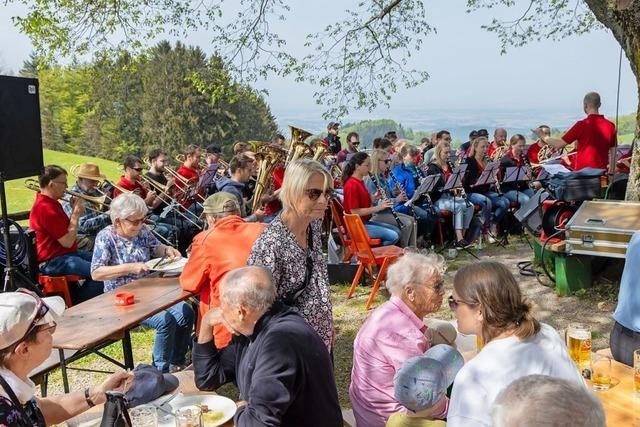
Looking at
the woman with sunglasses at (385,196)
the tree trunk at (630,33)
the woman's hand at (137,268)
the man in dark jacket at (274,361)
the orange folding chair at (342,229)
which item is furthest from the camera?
the woman with sunglasses at (385,196)

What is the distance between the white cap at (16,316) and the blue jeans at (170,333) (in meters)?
2.26

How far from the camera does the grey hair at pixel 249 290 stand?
2.40 meters

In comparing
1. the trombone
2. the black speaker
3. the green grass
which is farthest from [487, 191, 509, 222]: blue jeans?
the green grass

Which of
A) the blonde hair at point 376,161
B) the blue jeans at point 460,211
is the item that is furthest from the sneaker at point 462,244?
the blonde hair at point 376,161

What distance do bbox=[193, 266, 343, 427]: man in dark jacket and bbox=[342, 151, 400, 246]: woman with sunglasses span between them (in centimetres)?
450

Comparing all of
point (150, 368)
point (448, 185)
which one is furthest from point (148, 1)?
point (150, 368)

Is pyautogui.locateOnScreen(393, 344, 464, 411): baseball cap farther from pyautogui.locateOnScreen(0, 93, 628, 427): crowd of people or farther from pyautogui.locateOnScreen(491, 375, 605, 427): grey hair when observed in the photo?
pyautogui.locateOnScreen(491, 375, 605, 427): grey hair

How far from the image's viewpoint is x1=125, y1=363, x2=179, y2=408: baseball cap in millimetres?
2600

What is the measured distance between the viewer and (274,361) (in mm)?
2229

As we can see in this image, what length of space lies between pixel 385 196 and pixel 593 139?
2797 mm

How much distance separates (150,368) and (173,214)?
20.2ft

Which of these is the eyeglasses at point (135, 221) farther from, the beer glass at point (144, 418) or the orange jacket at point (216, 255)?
the beer glass at point (144, 418)

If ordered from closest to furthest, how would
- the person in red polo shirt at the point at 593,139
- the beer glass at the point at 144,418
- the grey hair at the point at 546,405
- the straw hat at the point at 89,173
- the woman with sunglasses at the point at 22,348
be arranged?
the grey hair at the point at 546,405
the woman with sunglasses at the point at 22,348
the beer glass at the point at 144,418
the straw hat at the point at 89,173
the person in red polo shirt at the point at 593,139

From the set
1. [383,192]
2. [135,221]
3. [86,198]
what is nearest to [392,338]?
[135,221]
